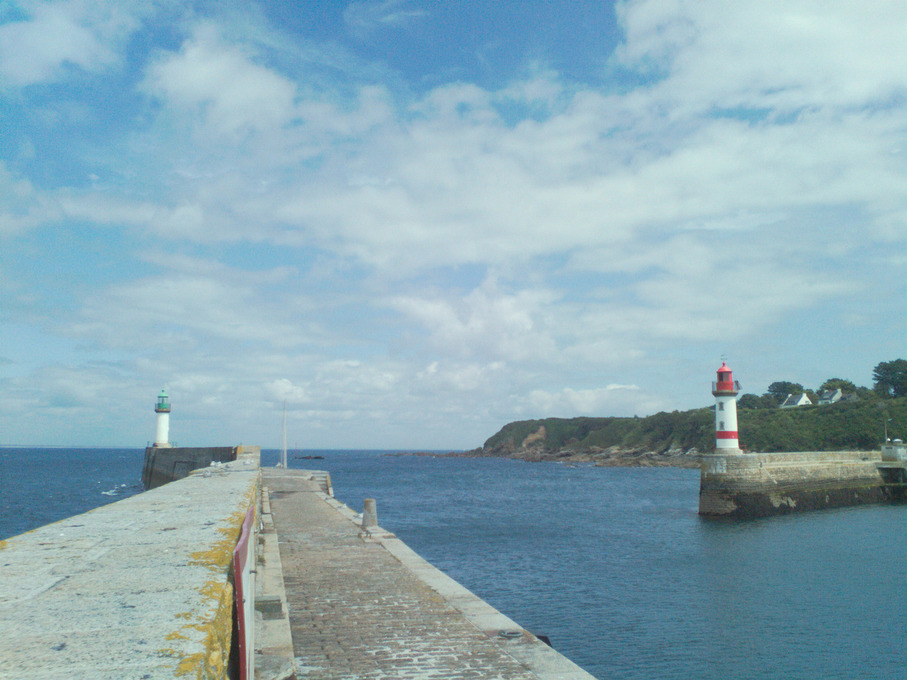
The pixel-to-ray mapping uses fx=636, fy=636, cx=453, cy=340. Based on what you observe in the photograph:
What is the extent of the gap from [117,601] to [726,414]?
38.8 meters

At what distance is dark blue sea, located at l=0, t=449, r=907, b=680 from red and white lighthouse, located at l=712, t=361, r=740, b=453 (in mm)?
4551

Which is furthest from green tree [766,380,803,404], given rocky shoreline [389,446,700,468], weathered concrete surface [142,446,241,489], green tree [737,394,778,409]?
weathered concrete surface [142,446,241,489]

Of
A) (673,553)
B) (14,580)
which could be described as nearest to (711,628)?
(673,553)

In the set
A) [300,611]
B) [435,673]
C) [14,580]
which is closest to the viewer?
[14,580]

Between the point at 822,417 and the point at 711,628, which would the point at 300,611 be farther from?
the point at 822,417

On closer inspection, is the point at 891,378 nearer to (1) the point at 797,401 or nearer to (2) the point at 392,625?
(1) the point at 797,401

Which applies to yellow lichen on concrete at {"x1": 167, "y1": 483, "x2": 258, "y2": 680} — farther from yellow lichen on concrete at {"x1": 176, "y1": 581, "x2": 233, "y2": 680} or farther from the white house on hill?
the white house on hill

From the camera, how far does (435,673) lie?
6.94 m

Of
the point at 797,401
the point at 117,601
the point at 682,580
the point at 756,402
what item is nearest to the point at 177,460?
the point at 682,580

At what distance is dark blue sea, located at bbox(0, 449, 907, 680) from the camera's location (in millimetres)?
14516

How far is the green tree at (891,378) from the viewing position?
91.4 meters

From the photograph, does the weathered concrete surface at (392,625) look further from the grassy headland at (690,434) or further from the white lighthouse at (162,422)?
the grassy headland at (690,434)

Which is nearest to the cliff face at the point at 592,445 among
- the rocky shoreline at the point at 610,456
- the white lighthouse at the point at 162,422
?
the rocky shoreline at the point at 610,456

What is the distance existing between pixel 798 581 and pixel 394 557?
50.3ft
